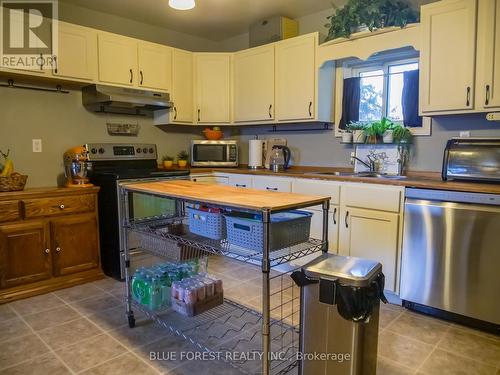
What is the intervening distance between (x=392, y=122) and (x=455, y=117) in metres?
0.51

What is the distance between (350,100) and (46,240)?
118 inches

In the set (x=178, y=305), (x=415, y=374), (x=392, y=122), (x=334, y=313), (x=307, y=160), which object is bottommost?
(x=415, y=374)

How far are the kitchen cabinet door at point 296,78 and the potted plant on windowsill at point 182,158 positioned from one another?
1.23 m

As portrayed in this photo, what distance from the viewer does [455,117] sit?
9.50 ft

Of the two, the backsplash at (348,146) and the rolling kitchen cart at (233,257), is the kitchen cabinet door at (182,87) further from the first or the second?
the rolling kitchen cart at (233,257)

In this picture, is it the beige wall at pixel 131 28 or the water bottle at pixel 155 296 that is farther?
the beige wall at pixel 131 28

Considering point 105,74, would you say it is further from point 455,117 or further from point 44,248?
point 455,117

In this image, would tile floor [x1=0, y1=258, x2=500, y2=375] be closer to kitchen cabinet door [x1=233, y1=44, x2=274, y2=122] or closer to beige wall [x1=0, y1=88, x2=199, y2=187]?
beige wall [x1=0, y1=88, x2=199, y2=187]

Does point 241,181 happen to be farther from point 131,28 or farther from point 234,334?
point 131,28

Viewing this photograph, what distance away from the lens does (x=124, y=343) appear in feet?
7.17

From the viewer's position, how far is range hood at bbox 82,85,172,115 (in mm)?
3367

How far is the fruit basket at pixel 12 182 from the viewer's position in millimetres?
2833

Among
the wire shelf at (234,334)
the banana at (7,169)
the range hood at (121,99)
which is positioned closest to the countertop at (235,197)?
the wire shelf at (234,334)

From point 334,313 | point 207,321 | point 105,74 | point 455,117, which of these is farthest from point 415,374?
point 105,74
